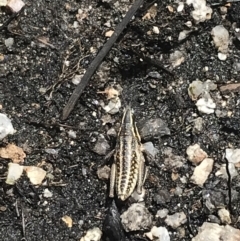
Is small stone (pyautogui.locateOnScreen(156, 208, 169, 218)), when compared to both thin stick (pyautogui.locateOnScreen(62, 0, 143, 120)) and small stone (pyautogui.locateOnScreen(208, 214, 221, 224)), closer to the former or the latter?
small stone (pyautogui.locateOnScreen(208, 214, 221, 224))

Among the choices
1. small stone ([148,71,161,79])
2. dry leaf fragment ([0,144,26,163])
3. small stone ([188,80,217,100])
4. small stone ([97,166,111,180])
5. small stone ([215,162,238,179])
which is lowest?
small stone ([215,162,238,179])

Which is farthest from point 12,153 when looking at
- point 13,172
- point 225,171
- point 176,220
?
point 225,171

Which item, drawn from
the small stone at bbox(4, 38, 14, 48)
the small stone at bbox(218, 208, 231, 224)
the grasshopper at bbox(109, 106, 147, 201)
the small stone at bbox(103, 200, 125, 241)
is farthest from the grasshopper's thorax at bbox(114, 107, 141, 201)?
the small stone at bbox(4, 38, 14, 48)

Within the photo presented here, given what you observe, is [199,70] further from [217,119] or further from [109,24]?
[109,24]

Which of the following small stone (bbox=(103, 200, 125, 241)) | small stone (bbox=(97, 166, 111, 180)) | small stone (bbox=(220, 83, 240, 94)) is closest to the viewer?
small stone (bbox=(103, 200, 125, 241))

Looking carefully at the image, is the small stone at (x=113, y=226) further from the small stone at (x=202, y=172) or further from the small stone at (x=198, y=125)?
the small stone at (x=198, y=125)

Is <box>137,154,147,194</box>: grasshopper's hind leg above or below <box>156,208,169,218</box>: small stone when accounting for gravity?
above

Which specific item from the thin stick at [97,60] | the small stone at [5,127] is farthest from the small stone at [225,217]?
the small stone at [5,127]

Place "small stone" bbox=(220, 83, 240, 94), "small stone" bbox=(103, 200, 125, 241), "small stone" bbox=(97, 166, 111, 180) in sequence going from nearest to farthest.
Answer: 1. "small stone" bbox=(103, 200, 125, 241)
2. "small stone" bbox=(97, 166, 111, 180)
3. "small stone" bbox=(220, 83, 240, 94)
